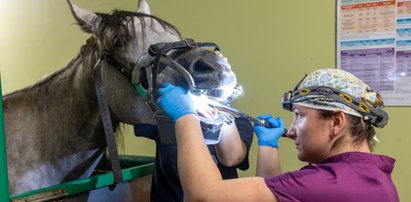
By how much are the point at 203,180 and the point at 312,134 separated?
0.30 m

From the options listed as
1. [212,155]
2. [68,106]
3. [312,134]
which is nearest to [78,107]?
[68,106]

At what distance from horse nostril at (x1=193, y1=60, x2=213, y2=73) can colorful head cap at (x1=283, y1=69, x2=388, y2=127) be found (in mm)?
244

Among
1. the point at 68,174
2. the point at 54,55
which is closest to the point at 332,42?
the point at 68,174

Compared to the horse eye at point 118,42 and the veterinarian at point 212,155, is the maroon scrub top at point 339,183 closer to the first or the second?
the veterinarian at point 212,155

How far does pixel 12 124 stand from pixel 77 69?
0.30 m

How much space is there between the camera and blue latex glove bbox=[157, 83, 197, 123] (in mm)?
855

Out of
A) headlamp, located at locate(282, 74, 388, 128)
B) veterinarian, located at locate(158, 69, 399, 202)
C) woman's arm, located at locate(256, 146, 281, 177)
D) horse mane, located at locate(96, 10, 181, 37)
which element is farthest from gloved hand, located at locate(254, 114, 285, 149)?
horse mane, located at locate(96, 10, 181, 37)

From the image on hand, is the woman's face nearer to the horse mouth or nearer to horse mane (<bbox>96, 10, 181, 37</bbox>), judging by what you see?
the horse mouth

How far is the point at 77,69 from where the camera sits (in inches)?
50.1

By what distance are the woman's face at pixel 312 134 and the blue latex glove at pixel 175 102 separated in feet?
0.90

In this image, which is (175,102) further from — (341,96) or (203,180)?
(341,96)

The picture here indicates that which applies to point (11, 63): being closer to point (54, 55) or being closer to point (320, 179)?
point (54, 55)

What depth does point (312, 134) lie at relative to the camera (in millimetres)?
867

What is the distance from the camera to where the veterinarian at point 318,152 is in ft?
2.41
